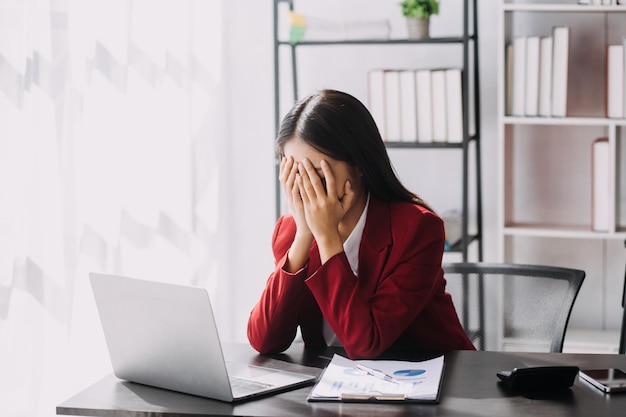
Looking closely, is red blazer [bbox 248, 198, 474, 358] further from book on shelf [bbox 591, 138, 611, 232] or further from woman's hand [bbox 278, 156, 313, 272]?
book on shelf [bbox 591, 138, 611, 232]

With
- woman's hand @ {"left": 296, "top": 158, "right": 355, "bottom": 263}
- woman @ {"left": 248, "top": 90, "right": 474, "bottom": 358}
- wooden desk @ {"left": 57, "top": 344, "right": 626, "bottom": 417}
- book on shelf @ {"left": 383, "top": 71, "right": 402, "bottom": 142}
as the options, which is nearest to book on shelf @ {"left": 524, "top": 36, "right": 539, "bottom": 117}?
book on shelf @ {"left": 383, "top": 71, "right": 402, "bottom": 142}

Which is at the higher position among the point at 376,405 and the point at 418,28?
the point at 418,28

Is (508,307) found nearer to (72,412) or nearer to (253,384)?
(253,384)

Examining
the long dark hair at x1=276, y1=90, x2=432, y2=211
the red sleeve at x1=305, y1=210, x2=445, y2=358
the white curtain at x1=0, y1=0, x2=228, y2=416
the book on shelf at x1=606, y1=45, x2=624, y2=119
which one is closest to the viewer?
the red sleeve at x1=305, y1=210, x2=445, y2=358

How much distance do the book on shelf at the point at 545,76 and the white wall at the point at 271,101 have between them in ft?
1.14

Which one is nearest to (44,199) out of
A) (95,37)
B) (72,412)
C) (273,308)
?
(95,37)

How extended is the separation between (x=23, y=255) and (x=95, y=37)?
65cm

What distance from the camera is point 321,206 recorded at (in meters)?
1.81

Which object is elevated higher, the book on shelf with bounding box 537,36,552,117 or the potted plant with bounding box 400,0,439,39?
the potted plant with bounding box 400,0,439,39

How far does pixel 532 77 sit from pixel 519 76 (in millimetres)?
46

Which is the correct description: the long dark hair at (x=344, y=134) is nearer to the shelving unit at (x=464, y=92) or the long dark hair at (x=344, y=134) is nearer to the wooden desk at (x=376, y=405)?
the wooden desk at (x=376, y=405)

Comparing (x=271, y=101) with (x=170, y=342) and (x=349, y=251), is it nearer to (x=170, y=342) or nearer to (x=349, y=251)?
(x=349, y=251)

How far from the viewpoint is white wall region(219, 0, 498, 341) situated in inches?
143

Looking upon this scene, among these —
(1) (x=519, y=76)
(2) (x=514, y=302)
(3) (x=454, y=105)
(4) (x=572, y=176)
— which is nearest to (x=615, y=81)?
(1) (x=519, y=76)
